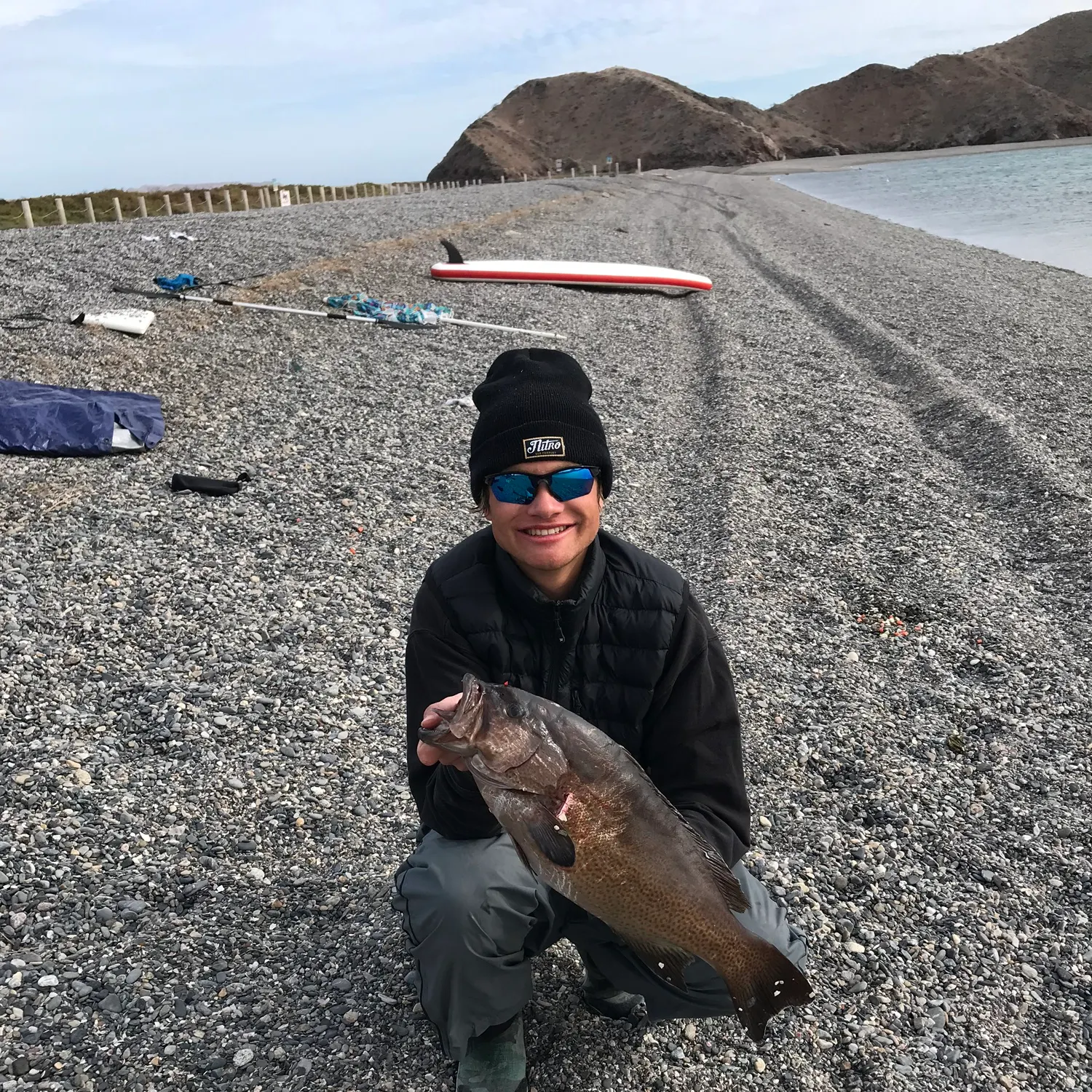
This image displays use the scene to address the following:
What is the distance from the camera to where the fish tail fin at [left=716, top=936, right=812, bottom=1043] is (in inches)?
100

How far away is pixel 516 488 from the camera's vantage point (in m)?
3.01

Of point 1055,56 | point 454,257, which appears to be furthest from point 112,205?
point 1055,56

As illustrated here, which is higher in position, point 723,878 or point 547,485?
point 547,485

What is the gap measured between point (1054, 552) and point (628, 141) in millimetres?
150500

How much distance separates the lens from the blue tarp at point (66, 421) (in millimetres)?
8539

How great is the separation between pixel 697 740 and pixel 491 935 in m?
0.93

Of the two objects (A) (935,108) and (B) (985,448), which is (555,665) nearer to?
(B) (985,448)

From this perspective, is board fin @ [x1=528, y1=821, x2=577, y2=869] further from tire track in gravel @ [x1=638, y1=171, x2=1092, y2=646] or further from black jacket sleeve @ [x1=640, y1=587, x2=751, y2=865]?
tire track in gravel @ [x1=638, y1=171, x2=1092, y2=646]

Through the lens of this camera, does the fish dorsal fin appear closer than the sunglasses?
Yes

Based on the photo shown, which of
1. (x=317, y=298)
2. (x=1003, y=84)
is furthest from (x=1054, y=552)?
(x=1003, y=84)

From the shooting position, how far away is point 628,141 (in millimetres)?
142625

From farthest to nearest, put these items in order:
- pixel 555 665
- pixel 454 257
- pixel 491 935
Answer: pixel 454 257, pixel 555 665, pixel 491 935

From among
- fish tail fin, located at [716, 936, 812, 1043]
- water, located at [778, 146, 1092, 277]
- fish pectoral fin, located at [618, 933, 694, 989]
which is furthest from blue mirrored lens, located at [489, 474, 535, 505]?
water, located at [778, 146, 1092, 277]

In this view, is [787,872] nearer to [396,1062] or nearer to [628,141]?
[396,1062]
